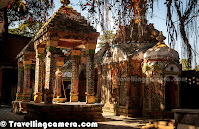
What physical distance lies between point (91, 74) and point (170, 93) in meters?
5.23

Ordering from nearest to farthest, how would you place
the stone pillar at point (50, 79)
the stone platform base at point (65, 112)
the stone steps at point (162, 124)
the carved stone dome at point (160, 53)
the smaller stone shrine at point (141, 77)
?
the stone steps at point (162, 124) → the stone platform base at point (65, 112) → the stone pillar at point (50, 79) → the smaller stone shrine at point (141, 77) → the carved stone dome at point (160, 53)

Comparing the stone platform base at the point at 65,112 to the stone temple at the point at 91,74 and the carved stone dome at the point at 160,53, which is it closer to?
the stone temple at the point at 91,74

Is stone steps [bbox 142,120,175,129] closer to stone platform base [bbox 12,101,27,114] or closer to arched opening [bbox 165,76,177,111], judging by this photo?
arched opening [bbox 165,76,177,111]

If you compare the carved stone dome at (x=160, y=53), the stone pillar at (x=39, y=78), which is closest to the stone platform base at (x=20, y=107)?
the stone pillar at (x=39, y=78)

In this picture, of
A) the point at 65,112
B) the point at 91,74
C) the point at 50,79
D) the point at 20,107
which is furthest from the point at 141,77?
the point at 20,107

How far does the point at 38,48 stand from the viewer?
10.9 m

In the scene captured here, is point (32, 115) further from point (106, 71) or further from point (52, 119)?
point (106, 71)

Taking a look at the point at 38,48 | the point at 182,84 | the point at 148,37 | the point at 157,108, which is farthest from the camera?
the point at 148,37

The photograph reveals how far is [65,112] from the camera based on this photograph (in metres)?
8.66

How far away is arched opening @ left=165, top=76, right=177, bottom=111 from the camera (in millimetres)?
12250

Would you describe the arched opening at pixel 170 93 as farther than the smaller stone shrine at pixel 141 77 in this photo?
Yes

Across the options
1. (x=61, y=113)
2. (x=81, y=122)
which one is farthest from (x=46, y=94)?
(x=81, y=122)

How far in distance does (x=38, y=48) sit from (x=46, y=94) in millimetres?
2979

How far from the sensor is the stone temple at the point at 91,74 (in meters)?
9.02
